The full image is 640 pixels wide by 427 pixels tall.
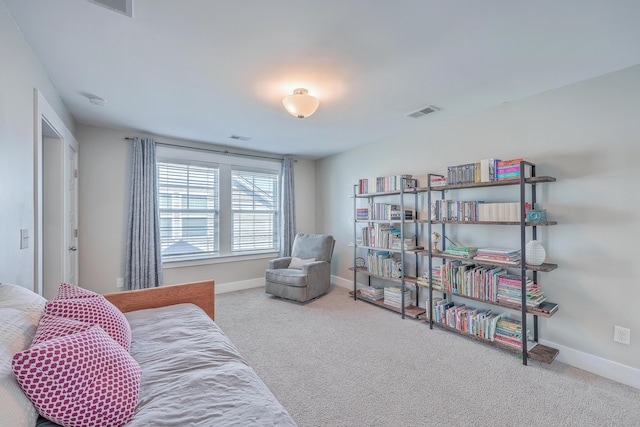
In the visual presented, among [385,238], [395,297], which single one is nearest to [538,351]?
[395,297]

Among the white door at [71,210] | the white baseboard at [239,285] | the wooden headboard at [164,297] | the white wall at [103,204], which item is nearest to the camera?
the wooden headboard at [164,297]

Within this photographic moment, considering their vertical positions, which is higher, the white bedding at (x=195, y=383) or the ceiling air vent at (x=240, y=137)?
the ceiling air vent at (x=240, y=137)

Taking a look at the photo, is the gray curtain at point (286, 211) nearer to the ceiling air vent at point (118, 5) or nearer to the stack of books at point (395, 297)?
the stack of books at point (395, 297)

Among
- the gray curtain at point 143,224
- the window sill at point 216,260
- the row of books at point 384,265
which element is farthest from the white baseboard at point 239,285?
the row of books at point 384,265

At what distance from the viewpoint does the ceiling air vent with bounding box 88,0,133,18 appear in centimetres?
145

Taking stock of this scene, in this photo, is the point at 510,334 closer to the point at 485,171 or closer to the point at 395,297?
the point at 395,297

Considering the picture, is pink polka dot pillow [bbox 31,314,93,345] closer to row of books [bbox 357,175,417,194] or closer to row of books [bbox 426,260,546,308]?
row of books [bbox 426,260,546,308]

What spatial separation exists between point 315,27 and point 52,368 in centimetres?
197

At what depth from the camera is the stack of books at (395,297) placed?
350cm

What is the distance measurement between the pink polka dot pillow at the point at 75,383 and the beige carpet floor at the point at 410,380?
1128 mm

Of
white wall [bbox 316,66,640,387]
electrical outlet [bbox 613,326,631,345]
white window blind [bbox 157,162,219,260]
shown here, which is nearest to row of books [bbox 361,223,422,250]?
white wall [bbox 316,66,640,387]

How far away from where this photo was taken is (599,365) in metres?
2.19

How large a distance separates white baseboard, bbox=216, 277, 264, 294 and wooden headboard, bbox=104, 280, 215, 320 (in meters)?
2.12

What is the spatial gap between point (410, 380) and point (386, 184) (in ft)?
7.62
